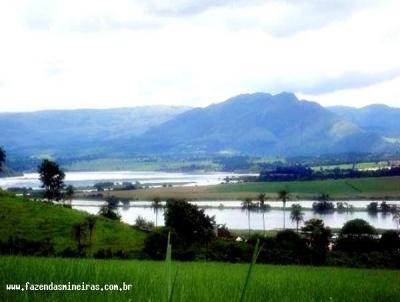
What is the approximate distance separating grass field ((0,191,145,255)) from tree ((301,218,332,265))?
27.0 metres

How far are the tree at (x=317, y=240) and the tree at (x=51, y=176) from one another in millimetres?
62328

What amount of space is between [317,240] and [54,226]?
147ft

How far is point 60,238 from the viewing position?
3403 inches

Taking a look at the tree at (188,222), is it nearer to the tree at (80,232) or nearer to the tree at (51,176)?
the tree at (80,232)

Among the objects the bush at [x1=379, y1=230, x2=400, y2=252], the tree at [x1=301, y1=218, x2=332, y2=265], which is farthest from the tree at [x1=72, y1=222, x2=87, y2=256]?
the bush at [x1=379, y1=230, x2=400, y2=252]

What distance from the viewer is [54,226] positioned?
91.7 meters

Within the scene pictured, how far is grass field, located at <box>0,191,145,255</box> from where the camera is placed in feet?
279

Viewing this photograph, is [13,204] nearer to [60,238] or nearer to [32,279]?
[60,238]

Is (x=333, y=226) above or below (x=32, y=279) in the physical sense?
below

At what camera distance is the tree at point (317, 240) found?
7256 cm

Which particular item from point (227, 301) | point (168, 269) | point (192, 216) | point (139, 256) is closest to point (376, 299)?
point (227, 301)

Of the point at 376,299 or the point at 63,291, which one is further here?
the point at 376,299

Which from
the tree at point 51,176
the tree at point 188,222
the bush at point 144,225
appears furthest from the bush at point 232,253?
the tree at point 51,176

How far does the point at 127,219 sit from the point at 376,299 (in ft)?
584
